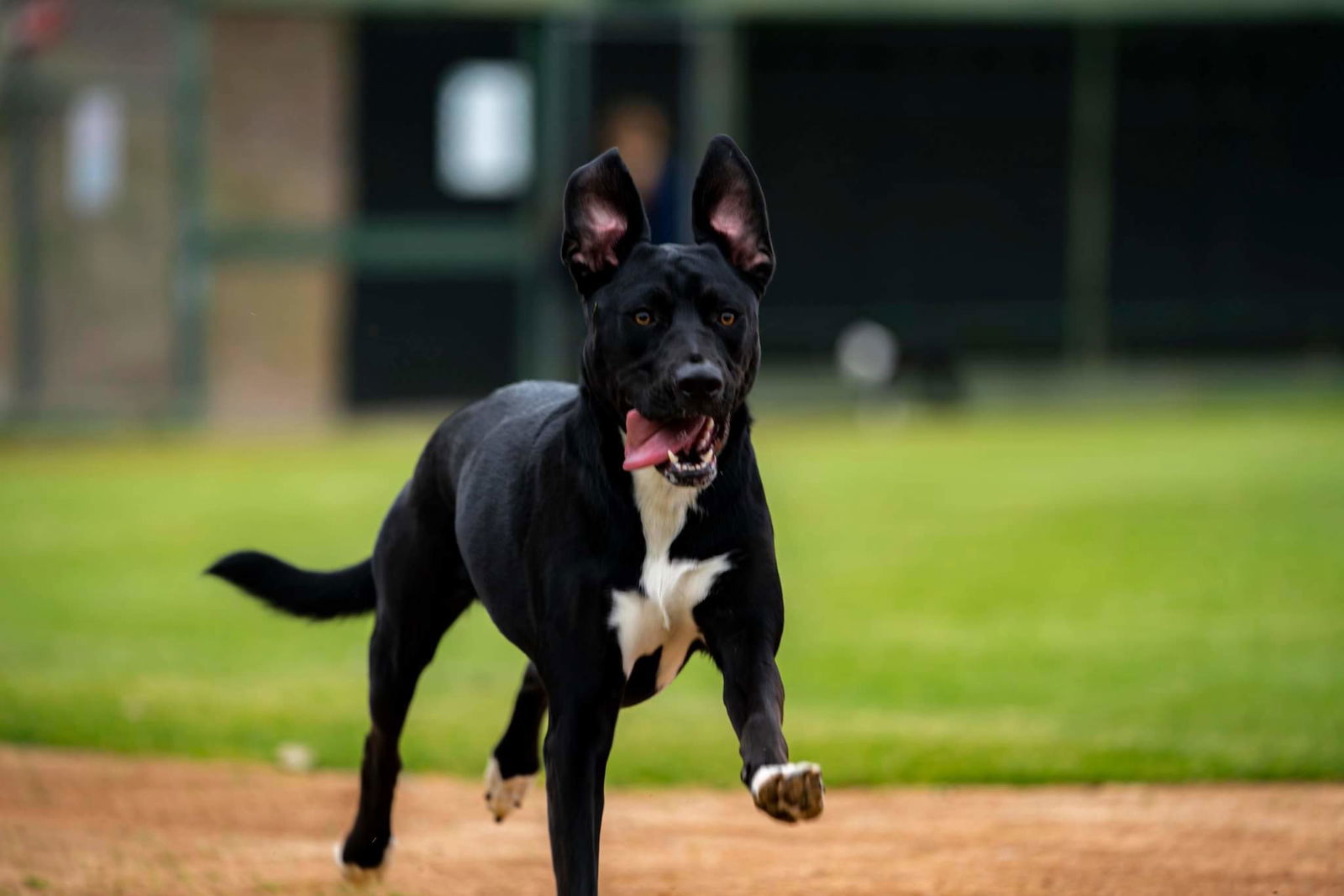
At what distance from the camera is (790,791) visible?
3691 mm

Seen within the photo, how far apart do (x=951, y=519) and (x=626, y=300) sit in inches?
362

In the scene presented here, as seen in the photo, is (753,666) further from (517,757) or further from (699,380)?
(517,757)

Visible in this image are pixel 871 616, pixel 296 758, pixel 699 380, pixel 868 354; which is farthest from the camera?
pixel 868 354

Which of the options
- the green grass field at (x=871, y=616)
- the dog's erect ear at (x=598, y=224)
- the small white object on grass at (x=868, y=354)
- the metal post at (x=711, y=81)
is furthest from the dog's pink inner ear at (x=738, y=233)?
the small white object on grass at (x=868, y=354)

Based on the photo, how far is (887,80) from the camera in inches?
762

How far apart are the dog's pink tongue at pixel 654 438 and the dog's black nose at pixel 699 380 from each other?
0.32 ft

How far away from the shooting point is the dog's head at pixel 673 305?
3.96 metres

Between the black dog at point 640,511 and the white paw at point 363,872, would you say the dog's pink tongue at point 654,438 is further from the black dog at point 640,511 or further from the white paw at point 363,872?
the white paw at point 363,872

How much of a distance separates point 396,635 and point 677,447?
4.16 feet

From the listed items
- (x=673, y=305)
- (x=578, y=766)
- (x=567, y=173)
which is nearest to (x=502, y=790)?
(x=578, y=766)

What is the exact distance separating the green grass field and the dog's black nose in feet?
10.8

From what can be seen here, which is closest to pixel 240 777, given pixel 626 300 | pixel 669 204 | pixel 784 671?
pixel 784 671

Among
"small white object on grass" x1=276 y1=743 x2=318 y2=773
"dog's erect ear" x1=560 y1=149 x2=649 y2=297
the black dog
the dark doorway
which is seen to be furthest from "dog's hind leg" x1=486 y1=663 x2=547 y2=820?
the dark doorway

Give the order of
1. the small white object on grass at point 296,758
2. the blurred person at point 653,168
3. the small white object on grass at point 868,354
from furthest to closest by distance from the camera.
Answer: the small white object on grass at point 868,354
the blurred person at point 653,168
the small white object on grass at point 296,758
